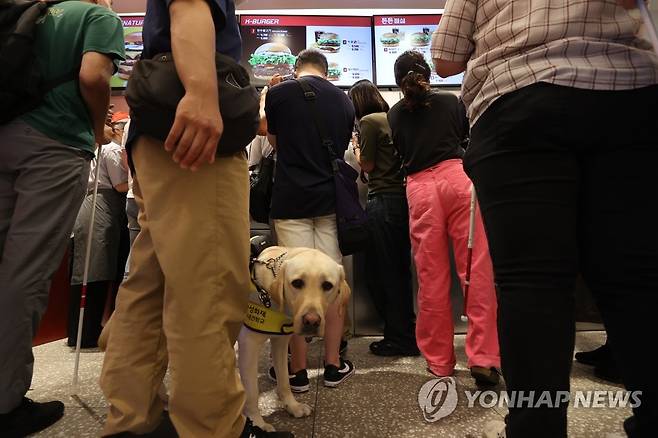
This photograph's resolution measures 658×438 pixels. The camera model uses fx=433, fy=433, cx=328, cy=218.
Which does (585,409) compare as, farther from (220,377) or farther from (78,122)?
(78,122)

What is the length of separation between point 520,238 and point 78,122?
1692 mm

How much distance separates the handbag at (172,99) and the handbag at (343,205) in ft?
3.60

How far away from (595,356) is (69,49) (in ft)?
9.46

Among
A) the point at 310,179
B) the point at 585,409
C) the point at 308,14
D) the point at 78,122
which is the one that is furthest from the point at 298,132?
the point at 308,14

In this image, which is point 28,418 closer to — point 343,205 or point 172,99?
point 172,99

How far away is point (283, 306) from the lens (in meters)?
1.64

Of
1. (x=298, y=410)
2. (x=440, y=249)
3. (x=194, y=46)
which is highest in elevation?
(x=194, y=46)

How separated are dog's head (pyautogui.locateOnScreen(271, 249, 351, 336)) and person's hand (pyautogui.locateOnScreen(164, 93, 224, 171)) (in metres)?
Answer: 0.75

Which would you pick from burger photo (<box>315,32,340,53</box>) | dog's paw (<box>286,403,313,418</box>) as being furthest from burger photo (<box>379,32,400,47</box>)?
dog's paw (<box>286,403,313,418</box>)

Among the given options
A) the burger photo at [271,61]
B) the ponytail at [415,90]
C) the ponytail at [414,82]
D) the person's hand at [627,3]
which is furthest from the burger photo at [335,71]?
the person's hand at [627,3]

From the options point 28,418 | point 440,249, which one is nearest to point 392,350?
point 440,249

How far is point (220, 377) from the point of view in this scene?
1.06 m

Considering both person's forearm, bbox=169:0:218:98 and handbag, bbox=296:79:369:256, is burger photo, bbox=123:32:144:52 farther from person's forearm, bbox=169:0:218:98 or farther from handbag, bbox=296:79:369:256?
person's forearm, bbox=169:0:218:98

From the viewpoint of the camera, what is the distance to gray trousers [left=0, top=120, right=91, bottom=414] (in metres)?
1.53
